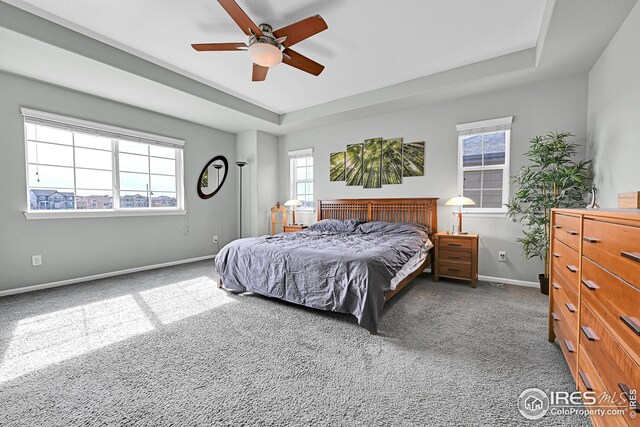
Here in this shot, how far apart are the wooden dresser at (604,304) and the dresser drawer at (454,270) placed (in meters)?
1.82

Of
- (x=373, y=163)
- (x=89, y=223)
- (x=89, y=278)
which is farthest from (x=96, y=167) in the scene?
(x=373, y=163)

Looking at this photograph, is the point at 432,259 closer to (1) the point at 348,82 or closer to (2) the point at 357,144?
(2) the point at 357,144

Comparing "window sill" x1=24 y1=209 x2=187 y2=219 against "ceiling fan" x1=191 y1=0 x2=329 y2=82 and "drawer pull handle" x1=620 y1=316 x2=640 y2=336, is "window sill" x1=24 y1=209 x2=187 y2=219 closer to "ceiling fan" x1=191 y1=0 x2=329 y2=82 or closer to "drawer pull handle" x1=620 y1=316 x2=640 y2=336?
"ceiling fan" x1=191 y1=0 x2=329 y2=82

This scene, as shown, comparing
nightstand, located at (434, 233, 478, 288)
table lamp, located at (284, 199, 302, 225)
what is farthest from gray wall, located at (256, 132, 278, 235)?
nightstand, located at (434, 233, 478, 288)

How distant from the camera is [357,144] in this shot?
197 inches

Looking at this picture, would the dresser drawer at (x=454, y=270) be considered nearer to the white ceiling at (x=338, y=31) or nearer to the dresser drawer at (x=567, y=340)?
the dresser drawer at (x=567, y=340)

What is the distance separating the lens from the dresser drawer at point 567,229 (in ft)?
4.93

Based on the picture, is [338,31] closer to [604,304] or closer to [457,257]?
[604,304]

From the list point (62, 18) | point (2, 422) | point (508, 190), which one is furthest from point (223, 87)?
point (508, 190)

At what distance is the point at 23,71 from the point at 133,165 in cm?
160

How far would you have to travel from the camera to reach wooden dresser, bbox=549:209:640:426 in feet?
2.91

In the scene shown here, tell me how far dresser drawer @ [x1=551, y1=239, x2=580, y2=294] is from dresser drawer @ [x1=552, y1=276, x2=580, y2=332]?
7 centimetres

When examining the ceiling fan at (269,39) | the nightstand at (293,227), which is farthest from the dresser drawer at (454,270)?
the ceiling fan at (269,39)

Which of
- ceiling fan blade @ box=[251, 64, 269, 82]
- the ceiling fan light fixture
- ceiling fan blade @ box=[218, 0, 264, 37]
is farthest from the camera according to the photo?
ceiling fan blade @ box=[251, 64, 269, 82]
